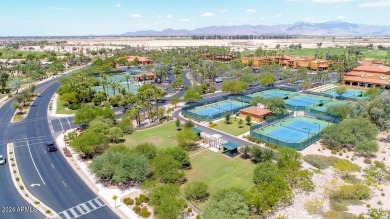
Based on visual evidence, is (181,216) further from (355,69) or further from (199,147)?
(355,69)

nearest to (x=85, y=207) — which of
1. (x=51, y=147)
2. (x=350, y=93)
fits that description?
(x=51, y=147)

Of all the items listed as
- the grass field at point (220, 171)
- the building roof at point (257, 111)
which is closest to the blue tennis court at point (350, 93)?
the building roof at point (257, 111)

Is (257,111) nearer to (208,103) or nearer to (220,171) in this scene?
(208,103)

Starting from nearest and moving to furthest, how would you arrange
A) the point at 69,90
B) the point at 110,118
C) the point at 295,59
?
the point at 110,118
the point at 69,90
the point at 295,59

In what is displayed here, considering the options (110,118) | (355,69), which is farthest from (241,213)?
(355,69)

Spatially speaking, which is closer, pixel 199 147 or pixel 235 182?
pixel 235 182

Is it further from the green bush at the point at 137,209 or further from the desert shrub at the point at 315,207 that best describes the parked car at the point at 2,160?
the desert shrub at the point at 315,207
